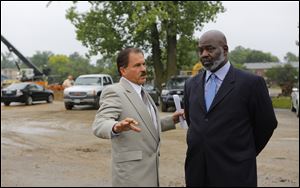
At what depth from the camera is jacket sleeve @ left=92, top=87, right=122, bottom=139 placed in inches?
83.6

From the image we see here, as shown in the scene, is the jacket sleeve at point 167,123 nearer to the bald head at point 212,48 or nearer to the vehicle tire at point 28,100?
the bald head at point 212,48

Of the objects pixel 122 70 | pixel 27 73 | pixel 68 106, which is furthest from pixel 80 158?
pixel 27 73

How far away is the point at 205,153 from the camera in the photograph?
2.17 m

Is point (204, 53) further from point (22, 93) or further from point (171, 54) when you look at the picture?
point (22, 93)

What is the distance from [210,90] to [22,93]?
2525cm

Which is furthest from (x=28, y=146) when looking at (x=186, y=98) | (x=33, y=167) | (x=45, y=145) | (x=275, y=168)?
(x=186, y=98)

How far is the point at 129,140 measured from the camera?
224cm

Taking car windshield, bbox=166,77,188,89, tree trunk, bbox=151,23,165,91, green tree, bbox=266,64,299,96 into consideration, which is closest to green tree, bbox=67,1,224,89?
tree trunk, bbox=151,23,165,91

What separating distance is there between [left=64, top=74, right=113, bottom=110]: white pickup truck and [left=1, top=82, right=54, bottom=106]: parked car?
513 cm

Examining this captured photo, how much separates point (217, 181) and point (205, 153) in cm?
13

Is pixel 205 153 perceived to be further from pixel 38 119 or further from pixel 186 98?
pixel 38 119

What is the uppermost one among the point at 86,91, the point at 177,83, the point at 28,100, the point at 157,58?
the point at 157,58

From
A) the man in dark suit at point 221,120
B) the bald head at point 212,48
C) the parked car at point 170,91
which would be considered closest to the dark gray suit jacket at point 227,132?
the man in dark suit at point 221,120

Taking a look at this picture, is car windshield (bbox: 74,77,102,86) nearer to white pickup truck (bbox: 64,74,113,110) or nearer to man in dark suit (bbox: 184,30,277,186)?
white pickup truck (bbox: 64,74,113,110)
